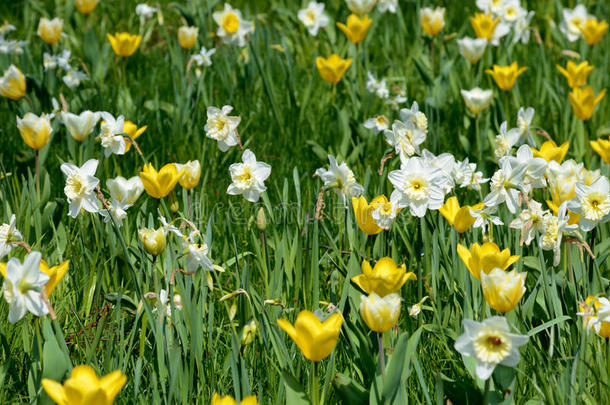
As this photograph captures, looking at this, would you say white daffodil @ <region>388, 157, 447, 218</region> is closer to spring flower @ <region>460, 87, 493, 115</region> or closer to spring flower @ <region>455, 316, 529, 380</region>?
spring flower @ <region>455, 316, 529, 380</region>

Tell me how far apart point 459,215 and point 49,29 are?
2.45 metres

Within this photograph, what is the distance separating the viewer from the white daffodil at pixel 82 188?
70.4 inches

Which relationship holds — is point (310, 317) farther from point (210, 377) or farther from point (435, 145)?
point (435, 145)

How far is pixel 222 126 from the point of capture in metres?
2.24

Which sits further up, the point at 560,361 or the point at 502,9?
the point at 502,9

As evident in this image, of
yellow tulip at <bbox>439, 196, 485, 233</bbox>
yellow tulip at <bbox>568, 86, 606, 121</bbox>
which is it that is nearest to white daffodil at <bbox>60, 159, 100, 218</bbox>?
yellow tulip at <bbox>439, 196, 485, 233</bbox>

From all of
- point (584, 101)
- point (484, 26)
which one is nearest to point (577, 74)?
point (584, 101)

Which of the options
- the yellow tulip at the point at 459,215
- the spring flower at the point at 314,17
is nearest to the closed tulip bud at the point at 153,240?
the yellow tulip at the point at 459,215

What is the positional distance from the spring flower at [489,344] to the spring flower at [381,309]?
0.48ft

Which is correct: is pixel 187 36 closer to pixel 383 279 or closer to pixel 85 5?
pixel 85 5

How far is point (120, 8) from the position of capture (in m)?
4.64

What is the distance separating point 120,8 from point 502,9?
242 cm

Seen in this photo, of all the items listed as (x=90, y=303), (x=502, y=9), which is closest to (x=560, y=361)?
(x=90, y=303)

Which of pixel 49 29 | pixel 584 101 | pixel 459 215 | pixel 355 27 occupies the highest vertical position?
pixel 49 29
